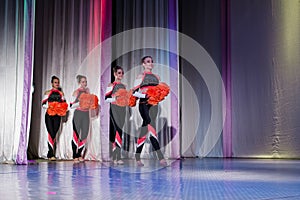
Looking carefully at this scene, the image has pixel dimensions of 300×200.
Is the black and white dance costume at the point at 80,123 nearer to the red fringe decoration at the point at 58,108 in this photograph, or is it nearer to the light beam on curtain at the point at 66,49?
the light beam on curtain at the point at 66,49

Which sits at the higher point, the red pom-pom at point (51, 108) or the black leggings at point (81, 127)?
the red pom-pom at point (51, 108)

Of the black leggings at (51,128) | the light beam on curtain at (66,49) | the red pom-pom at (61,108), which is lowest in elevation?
the black leggings at (51,128)

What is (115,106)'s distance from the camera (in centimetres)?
546

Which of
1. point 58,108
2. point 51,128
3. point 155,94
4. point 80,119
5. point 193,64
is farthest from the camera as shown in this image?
point 193,64

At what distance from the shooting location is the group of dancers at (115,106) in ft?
16.1

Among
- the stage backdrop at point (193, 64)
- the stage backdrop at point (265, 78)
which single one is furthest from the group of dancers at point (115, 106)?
the stage backdrop at point (265, 78)

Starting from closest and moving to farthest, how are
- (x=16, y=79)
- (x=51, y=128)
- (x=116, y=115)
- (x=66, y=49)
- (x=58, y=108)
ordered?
(x=16, y=79), (x=116, y=115), (x=58, y=108), (x=51, y=128), (x=66, y=49)

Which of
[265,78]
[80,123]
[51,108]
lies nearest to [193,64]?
[265,78]

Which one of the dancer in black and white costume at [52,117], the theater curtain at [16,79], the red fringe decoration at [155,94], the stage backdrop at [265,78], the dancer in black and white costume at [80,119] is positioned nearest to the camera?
the red fringe decoration at [155,94]

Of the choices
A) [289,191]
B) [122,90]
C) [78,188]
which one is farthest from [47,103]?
[289,191]

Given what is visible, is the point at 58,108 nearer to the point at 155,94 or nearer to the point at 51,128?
the point at 51,128

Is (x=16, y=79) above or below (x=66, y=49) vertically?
below

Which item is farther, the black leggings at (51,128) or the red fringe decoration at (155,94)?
the black leggings at (51,128)

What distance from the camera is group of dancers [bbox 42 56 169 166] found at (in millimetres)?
4910
